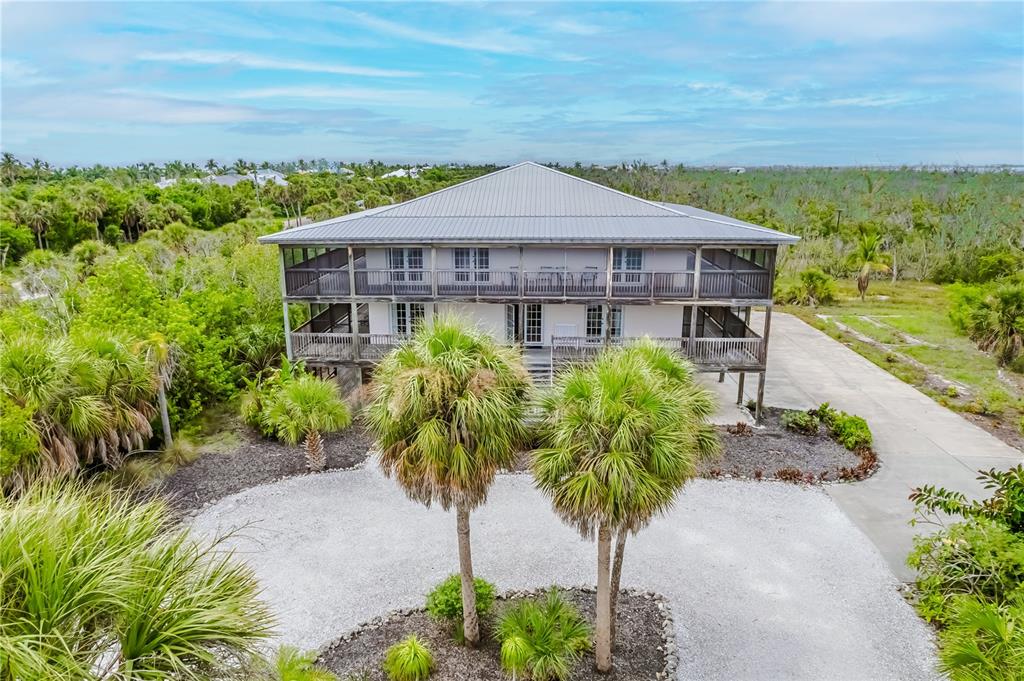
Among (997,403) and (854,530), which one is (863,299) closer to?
(997,403)

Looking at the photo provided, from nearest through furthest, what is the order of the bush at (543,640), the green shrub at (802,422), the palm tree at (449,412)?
the palm tree at (449,412)
the bush at (543,640)
the green shrub at (802,422)

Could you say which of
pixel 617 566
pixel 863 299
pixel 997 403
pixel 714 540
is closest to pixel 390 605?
pixel 617 566

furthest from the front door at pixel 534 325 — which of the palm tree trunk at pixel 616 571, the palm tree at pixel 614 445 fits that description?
the palm tree at pixel 614 445

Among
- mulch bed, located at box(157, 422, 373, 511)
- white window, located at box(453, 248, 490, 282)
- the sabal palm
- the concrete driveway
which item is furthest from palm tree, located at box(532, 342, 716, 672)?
white window, located at box(453, 248, 490, 282)

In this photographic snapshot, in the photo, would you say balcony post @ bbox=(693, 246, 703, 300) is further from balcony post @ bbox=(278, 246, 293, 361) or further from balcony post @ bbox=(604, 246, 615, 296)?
balcony post @ bbox=(278, 246, 293, 361)

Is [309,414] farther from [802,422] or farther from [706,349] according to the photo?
[802,422]

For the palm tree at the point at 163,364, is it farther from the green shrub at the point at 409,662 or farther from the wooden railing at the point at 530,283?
the green shrub at the point at 409,662
